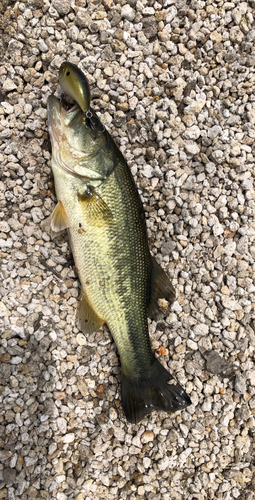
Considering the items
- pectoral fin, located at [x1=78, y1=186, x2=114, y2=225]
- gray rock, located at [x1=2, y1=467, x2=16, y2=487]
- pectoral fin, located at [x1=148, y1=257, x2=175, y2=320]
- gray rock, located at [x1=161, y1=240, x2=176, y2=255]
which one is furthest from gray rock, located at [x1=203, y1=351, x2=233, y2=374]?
gray rock, located at [x1=2, y1=467, x2=16, y2=487]

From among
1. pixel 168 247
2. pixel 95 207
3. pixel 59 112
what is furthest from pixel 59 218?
pixel 168 247

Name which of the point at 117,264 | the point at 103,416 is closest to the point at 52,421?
the point at 103,416

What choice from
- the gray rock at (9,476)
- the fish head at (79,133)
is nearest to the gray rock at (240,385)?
the gray rock at (9,476)

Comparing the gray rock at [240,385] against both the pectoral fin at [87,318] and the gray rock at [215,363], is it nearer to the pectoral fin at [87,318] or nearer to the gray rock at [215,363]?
the gray rock at [215,363]

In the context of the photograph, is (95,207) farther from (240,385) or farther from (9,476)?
(9,476)

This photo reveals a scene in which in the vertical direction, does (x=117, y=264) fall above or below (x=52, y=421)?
above

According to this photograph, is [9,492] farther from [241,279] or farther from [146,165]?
[146,165]

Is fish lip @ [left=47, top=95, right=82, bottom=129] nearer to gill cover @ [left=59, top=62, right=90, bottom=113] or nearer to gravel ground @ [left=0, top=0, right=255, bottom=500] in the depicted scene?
gill cover @ [left=59, top=62, right=90, bottom=113]
